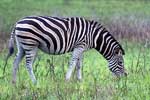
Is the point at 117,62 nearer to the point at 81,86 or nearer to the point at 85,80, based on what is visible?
the point at 85,80

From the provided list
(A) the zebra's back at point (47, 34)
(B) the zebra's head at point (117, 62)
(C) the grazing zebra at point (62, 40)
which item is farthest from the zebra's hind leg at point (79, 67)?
(B) the zebra's head at point (117, 62)

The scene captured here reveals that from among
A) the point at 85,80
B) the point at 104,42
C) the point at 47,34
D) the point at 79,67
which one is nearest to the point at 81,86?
the point at 85,80

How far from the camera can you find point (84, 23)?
1240 centimetres

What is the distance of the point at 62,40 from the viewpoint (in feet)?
39.3

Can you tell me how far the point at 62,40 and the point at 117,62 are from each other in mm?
1638

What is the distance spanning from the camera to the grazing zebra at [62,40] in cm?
1141

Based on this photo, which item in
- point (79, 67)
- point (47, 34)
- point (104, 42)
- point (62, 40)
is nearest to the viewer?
point (47, 34)

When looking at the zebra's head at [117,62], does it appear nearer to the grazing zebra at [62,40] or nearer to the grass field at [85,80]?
the grazing zebra at [62,40]

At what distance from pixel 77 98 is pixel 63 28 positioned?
10.3ft

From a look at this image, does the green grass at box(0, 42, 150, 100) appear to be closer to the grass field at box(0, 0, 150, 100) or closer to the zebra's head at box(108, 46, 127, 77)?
the grass field at box(0, 0, 150, 100)

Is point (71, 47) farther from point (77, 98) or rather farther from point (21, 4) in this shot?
point (21, 4)

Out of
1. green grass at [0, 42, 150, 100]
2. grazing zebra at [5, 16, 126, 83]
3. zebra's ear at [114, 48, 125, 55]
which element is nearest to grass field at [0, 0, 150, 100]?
green grass at [0, 42, 150, 100]

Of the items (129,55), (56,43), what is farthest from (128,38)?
(56,43)

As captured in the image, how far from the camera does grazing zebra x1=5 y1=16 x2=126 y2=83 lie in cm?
1141
